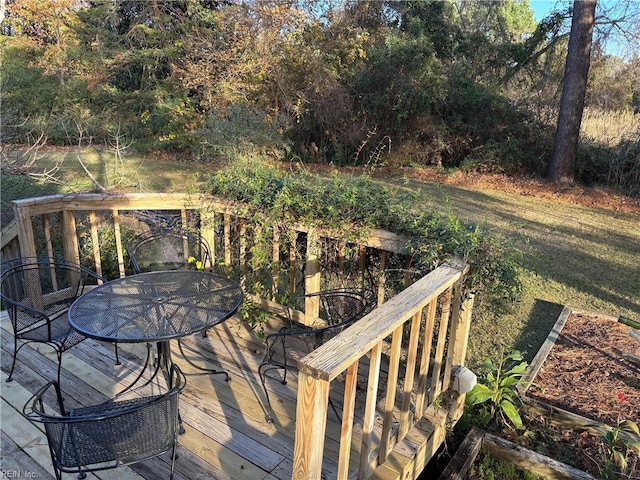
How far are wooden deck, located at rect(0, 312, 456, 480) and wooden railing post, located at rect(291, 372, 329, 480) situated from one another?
67cm

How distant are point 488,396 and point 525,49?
11.5 m

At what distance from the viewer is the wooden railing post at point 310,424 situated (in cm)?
132

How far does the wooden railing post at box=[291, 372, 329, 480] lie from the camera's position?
1320 millimetres

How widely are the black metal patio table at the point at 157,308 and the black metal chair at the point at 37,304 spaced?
0.77ft

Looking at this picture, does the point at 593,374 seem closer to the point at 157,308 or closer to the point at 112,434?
the point at 157,308

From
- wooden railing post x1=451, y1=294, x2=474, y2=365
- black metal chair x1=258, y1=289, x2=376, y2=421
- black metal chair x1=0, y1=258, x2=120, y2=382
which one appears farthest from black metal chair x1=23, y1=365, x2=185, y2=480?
wooden railing post x1=451, y1=294, x2=474, y2=365

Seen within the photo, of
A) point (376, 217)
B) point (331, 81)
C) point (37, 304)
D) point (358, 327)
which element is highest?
point (331, 81)

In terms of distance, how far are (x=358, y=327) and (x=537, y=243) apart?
540 centimetres

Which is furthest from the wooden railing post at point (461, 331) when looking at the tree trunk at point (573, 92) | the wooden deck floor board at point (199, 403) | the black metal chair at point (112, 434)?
the tree trunk at point (573, 92)

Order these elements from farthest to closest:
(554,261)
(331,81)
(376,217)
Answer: (331,81) → (554,261) → (376,217)

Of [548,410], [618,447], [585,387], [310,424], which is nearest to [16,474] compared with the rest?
[310,424]

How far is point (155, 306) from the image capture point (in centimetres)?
236

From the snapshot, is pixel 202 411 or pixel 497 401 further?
pixel 497 401

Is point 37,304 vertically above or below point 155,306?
below
